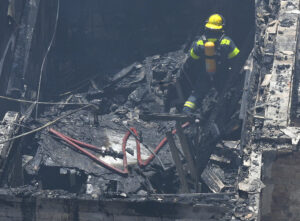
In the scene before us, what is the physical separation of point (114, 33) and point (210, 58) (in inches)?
131

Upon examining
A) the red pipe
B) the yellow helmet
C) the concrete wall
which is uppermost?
the yellow helmet

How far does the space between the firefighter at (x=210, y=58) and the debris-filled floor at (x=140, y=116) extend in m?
0.18

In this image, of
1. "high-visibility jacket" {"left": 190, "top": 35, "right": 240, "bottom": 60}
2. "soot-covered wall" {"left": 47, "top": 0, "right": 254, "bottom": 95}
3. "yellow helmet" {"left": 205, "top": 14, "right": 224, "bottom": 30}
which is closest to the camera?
"high-visibility jacket" {"left": 190, "top": 35, "right": 240, "bottom": 60}

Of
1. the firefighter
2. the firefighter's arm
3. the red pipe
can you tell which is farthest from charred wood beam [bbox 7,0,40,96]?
the firefighter's arm

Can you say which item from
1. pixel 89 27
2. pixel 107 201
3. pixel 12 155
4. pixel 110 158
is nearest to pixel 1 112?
pixel 12 155

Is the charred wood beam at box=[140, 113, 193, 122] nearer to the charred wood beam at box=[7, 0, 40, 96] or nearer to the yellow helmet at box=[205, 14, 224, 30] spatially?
the yellow helmet at box=[205, 14, 224, 30]

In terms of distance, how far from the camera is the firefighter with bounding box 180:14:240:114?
10555 millimetres

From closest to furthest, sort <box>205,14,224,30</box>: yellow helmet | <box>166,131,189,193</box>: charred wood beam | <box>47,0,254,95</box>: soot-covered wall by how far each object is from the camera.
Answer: <box>166,131,189,193</box>: charred wood beam, <box>205,14,224,30</box>: yellow helmet, <box>47,0,254,95</box>: soot-covered wall

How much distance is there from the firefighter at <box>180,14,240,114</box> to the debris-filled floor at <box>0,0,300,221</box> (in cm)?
18

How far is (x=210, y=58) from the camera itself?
415 inches

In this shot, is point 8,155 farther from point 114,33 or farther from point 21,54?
point 114,33

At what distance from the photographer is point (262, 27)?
32.6 ft

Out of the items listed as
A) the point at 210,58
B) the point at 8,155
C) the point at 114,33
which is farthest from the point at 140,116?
the point at 114,33

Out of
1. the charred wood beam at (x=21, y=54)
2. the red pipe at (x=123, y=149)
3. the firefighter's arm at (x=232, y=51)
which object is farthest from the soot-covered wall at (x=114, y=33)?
the red pipe at (x=123, y=149)
